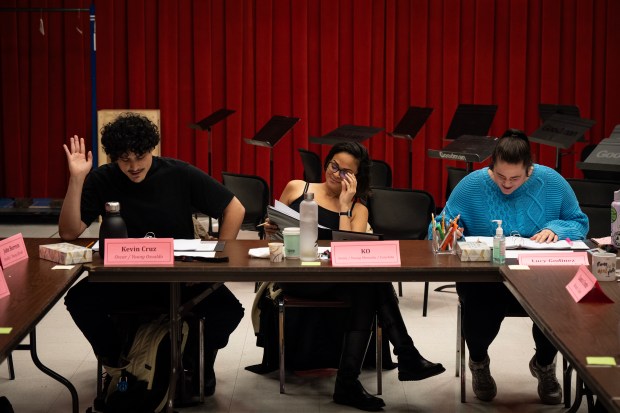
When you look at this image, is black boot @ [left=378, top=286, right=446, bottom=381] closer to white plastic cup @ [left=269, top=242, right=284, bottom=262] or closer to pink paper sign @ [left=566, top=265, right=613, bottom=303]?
white plastic cup @ [left=269, top=242, right=284, bottom=262]

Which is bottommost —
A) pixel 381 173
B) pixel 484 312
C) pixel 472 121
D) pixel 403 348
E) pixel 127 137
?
pixel 403 348

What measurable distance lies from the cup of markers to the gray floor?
2.18 feet

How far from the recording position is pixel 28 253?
348cm

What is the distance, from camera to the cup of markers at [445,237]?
338cm

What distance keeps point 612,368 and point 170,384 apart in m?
1.86

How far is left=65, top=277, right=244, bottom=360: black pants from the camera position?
339 centimetres

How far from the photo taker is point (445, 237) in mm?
3389

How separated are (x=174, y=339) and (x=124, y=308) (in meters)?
0.23

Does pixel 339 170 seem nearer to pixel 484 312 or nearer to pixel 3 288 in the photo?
pixel 484 312

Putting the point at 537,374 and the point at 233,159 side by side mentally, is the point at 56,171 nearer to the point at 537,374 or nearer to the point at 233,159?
the point at 233,159

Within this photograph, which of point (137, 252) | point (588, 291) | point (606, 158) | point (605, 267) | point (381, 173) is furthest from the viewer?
point (381, 173)

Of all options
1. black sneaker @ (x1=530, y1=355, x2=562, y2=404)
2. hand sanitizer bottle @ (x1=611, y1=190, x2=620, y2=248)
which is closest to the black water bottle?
black sneaker @ (x1=530, y1=355, x2=562, y2=404)

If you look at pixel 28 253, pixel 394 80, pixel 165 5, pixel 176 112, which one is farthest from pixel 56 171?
pixel 28 253

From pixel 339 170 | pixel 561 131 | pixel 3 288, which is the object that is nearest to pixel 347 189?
pixel 339 170
